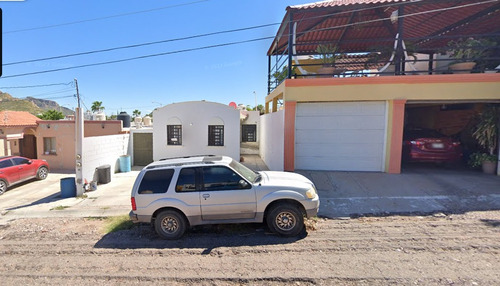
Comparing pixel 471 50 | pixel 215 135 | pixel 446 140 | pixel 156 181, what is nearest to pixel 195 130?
pixel 215 135

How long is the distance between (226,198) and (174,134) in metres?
9.19

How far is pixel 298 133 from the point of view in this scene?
8164 mm

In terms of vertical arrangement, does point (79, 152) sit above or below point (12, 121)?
below

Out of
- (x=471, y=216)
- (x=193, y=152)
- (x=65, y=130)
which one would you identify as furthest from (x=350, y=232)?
(x=65, y=130)

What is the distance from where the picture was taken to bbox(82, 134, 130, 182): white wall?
8625mm

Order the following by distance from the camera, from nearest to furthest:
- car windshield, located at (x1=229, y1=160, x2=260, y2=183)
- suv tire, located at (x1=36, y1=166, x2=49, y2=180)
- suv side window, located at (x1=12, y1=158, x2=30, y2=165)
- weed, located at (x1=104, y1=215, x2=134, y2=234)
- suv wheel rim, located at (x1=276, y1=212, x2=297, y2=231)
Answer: suv wheel rim, located at (x1=276, y1=212, x2=297, y2=231) → car windshield, located at (x1=229, y1=160, x2=260, y2=183) → weed, located at (x1=104, y1=215, x2=134, y2=234) → suv side window, located at (x1=12, y1=158, x2=30, y2=165) → suv tire, located at (x1=36, y1=166, x2=49, y2=180)

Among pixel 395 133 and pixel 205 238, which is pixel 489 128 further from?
pixel 205 238

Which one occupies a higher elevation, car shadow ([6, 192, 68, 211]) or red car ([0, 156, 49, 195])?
red car ([0, 156, 49, 195])

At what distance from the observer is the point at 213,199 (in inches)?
169

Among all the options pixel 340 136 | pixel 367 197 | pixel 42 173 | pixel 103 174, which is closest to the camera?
pixel 367 197

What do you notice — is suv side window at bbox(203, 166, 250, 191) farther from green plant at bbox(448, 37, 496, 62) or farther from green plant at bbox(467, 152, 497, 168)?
green plant at bbox(467, 152, 497, 168)

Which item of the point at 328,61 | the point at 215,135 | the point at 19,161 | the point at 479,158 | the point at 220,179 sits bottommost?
the point at 19,161

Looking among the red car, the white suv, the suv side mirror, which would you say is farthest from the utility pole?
the suv side mirror

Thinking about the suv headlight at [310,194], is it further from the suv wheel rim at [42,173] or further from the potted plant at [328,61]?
the suv wheel rim at [42,173]
